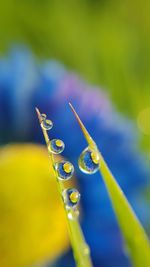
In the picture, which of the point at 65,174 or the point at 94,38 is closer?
the point at 65,174

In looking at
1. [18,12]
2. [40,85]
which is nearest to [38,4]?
[18,12]

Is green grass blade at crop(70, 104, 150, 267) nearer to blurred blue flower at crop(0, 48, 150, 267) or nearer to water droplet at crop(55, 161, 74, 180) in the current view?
water droplet at crop(55, 161, 74, 180)

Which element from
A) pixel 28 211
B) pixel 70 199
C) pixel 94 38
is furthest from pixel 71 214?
pixel 94 38

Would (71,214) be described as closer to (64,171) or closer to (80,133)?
A: (64,171)

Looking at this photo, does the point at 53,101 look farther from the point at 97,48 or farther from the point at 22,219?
the point at 97,48

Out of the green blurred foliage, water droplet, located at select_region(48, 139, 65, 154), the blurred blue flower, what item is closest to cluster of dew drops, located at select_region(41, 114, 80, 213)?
water droplet, located at select_region(48, 139, 65, 154)

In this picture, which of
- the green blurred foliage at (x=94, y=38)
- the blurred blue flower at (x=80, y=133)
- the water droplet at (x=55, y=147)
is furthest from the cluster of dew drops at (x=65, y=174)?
the green blurred foliage at (x=94, y=38)

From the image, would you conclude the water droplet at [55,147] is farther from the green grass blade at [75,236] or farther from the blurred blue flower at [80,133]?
the blurred blue flower at [80,133]
